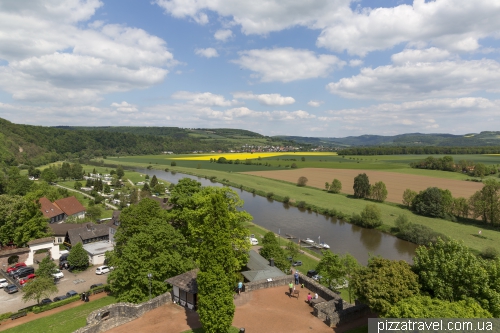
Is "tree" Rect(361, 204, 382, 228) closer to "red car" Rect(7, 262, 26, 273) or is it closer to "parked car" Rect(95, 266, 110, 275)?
"parked car" Rect(95, 266, 110, 275)

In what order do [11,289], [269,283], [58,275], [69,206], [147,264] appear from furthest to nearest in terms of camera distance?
[69,206] < [58,275] < [11,289] < [269,283] < [147,264]

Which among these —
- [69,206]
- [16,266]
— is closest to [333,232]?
[16,266]

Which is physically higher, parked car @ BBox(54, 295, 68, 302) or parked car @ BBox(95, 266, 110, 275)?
parked car @ BBox(54, 295, 68, 302)

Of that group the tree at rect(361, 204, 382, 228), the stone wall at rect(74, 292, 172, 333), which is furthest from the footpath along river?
the stone wall at rect(74, 292, 172, 333)

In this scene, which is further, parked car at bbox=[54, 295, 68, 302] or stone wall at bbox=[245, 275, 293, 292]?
parked car at bbox=[54, 295, 68, 302]

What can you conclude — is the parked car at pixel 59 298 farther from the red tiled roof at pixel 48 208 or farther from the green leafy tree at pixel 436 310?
the red tiled roof at pixel 48 208

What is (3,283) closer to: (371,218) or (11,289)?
(11,289)
